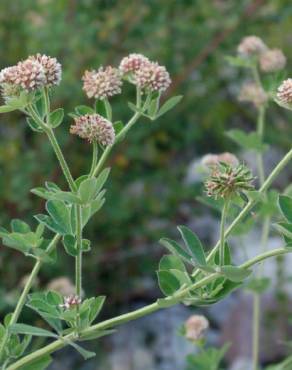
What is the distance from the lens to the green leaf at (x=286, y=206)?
1083mm

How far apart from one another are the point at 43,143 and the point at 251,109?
5.32 feet

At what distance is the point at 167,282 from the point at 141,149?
7.63ft

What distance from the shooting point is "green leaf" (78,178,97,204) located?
41.1 inches

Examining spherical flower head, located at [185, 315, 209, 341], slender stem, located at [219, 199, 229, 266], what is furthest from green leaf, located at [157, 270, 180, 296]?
spherical flower head, located at [185, 315, 209, 341]

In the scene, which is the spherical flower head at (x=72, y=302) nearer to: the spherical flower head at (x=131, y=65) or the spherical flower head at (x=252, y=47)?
the spherical flower head at (x=131, y=65)

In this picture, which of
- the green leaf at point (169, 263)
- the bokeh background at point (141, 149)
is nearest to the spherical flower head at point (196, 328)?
the green leaf at point (169, 263)

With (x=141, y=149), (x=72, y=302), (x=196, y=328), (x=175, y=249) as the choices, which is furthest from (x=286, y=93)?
(x=141, y=149)

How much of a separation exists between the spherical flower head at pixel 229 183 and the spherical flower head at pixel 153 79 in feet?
0.69

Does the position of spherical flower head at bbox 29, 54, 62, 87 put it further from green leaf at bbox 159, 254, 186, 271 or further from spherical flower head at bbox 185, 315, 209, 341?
spherical flower head at bbox 185, 315, 209, 341

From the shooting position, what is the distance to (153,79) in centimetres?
120

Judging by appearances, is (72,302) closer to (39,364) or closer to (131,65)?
(39,364)

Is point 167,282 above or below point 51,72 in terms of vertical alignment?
below

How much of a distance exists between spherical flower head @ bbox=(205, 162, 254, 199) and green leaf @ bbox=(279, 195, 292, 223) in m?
0.07

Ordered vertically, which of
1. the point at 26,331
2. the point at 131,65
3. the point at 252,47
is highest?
the point at 252,47
